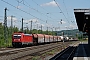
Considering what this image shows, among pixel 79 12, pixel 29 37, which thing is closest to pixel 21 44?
pixel 29 37

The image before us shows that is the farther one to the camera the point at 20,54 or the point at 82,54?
the point at 82,54

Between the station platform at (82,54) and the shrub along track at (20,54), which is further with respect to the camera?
the shrub along track at (20,54)

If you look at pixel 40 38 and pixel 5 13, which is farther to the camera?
pixel 40 38

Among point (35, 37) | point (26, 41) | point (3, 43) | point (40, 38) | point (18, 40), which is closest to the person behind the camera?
point (18, 40)

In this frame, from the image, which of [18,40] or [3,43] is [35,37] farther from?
[18,40]

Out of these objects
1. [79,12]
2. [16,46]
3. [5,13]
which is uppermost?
[5,13]

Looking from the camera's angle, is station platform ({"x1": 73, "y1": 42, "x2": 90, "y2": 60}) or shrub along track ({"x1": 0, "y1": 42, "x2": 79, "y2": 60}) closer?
station platform ({"x1": 73, "y1": 42, "x2": 90, "y2": 60})

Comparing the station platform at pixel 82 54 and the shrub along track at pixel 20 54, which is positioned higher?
the shrub along track at pixel 20 54

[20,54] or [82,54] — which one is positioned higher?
[20,54]

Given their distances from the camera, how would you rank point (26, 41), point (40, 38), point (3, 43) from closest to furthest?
point (26, 41)
point (3, 43)
point (40, 38)

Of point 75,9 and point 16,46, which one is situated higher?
point 75,9

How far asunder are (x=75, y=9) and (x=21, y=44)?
2803 centimetres

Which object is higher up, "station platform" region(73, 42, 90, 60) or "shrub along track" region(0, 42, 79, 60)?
"shrub along track" region(0, 42, 79, 60)

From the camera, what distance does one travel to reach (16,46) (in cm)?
4997
